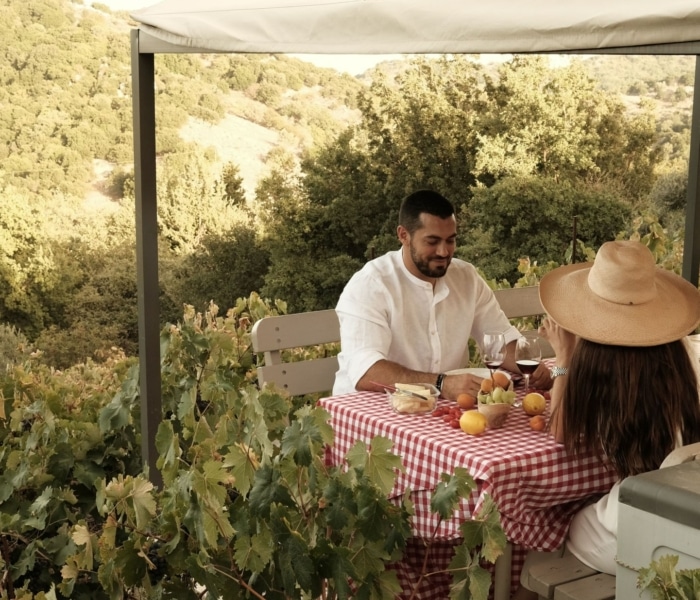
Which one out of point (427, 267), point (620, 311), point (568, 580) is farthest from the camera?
point (427, 267)

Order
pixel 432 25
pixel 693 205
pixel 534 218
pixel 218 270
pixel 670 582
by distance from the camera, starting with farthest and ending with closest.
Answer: pixel 534 218, pixel 218 270, pixel 693 205, pixel 432 25, pixel 670 582

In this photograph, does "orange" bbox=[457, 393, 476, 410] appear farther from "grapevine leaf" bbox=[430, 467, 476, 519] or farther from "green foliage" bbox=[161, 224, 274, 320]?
"green foliage" bbox=[161, 224, 274, 320]

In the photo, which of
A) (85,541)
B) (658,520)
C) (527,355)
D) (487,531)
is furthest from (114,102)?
(658,520)

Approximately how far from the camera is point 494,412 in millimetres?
2564

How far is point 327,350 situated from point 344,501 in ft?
10.0

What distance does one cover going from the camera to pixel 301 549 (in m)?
1.91

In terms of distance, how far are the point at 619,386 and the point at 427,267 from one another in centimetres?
108

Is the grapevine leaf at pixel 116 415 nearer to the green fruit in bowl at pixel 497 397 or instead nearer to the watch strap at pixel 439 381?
the watch strap at pixel 439 381

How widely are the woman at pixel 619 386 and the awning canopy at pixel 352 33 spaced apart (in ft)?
2.35

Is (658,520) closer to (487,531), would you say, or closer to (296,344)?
(487,531)

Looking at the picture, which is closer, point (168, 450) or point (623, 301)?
point (168, 450)

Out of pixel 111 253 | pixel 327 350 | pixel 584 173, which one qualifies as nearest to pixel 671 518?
pixel 327 350

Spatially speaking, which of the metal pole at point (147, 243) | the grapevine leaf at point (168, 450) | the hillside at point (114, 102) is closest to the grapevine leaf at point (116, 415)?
the metal pole at point (147, 243)

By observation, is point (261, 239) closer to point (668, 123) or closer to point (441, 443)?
point (668, 123)
